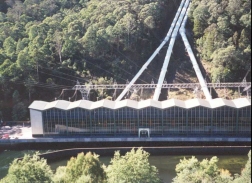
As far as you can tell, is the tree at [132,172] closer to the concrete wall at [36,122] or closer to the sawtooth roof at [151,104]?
the sawtooth roof at [151,104]

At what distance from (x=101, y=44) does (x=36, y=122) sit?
246 inches

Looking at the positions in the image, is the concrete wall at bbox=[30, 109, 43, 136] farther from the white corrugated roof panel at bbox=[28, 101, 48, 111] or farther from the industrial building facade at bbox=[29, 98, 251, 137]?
the white corrugated roof panel at bbox=[28, 101, 48, 111]

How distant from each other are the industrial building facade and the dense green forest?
8.42 feet

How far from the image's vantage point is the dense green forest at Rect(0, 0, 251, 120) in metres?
17.1

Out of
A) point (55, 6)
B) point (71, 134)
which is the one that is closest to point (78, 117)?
point (71, 134)

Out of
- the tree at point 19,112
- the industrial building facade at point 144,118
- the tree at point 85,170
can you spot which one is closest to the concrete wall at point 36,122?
the industrial building facade at point 144,118

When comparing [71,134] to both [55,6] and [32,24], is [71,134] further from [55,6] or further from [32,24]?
[55,6]

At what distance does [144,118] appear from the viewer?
14.4m

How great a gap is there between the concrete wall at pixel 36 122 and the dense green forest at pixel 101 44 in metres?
2.06

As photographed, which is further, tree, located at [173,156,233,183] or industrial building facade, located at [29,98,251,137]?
industrial building facade, located at [29,98,251,137]

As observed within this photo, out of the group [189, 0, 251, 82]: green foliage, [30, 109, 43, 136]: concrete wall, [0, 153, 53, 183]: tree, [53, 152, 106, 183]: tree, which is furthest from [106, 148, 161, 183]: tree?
[189, 0, 251, 82]: green foliage

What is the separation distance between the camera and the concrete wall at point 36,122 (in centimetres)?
1459

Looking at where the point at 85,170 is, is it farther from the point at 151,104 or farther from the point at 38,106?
the point at 38,106

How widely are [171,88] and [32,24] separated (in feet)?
30.4
